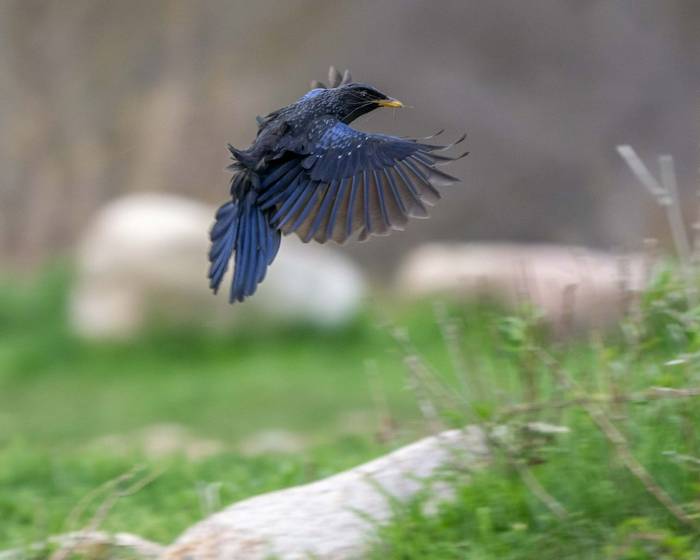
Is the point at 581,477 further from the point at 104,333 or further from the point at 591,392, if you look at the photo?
the point at 104,333

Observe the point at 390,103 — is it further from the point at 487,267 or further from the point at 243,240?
the point at 487,267

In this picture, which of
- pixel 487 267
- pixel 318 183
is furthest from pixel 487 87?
pixel 318 183

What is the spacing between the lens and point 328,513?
2918mm

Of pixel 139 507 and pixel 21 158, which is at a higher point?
pixel 21 158

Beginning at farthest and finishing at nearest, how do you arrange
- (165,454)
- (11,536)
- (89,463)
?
(165,454), (89,463), (11,536)

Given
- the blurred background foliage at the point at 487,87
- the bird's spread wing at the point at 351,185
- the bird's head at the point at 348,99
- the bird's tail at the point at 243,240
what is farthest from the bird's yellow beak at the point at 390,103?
the blurred background foliage at the point at 487,87

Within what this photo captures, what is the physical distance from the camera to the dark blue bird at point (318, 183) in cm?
296

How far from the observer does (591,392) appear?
3020 mm

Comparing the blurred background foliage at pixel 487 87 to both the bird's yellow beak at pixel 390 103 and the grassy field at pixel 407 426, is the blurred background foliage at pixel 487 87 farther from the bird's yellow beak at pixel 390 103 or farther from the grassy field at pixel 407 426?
the bird's yellow beak at pixel 390 103

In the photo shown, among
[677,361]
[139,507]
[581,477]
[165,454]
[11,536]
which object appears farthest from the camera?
[165,454]

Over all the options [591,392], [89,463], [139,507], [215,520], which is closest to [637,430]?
[591,392]

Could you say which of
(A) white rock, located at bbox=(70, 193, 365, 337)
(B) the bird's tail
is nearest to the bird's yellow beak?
(B) the bird's tail

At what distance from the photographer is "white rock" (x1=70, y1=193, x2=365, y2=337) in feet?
26.3

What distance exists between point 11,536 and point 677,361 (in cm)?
226
